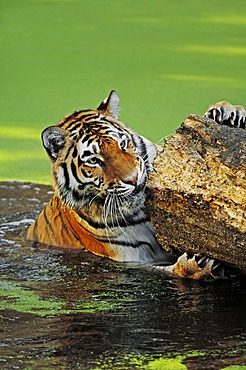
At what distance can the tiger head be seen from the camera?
4.61 metres

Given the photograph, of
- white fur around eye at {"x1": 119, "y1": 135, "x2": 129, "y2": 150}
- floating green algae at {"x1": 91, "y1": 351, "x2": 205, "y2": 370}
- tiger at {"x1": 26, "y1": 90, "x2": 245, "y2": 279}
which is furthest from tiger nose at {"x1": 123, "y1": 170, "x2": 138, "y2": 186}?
floating green algae at {"x1": 91, "y1": 351, "x2": 205, "y2": 370}

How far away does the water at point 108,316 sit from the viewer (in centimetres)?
344

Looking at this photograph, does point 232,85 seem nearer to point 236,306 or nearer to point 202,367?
point 236,306

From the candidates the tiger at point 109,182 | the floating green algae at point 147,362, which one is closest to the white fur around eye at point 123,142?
the tiger at point 109,182

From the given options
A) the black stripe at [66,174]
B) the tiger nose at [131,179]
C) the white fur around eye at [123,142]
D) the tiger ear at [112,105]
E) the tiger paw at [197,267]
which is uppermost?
the tiger ear at [112,105]

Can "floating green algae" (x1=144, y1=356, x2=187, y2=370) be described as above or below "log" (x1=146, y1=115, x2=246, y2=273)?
below

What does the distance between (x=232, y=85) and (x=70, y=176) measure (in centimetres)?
386

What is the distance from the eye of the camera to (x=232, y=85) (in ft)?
27.8

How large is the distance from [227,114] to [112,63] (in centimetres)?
481

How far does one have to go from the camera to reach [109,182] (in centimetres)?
463

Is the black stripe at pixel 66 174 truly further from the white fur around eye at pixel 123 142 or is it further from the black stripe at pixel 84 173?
the white fur around eye at pixel 123 142

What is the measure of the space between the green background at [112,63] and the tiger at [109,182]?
6.01ft

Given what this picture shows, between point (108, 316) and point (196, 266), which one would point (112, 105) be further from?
point (108, 316)

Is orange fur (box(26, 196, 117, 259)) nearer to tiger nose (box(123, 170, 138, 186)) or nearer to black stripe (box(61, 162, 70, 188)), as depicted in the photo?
black stripe (box(61, 162, 70, 188))
